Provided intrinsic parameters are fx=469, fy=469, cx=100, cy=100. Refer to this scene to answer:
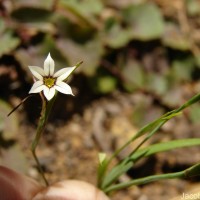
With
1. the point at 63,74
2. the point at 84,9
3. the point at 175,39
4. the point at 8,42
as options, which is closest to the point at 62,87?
the point at 63,74

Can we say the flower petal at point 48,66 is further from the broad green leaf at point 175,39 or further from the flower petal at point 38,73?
the broad green leaf at point 175,39

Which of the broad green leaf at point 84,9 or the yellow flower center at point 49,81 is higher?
Answer: the broad green leaf at point 84,9

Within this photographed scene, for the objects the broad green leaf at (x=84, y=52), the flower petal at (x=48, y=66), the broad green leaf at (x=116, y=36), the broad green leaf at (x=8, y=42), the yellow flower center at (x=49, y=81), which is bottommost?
the yellow flower center at (x=49, y=81)

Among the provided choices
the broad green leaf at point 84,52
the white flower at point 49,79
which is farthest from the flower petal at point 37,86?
the broad green leaf at point 84,52

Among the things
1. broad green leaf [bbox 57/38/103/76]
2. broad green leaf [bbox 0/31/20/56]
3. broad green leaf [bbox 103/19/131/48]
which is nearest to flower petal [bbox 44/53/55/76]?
broad green leaf [bbox 0/31/20/56]

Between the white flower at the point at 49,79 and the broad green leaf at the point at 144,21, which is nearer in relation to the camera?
the white flower at the point at 49,79

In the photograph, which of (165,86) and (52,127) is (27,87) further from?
(165,86)

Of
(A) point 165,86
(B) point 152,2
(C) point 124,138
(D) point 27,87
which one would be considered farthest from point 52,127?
(B) point 152,2
